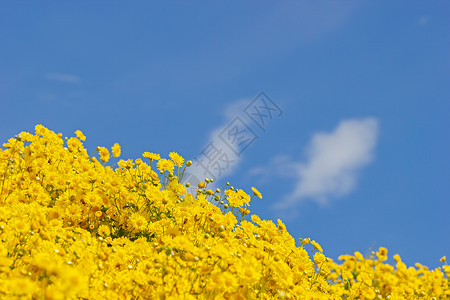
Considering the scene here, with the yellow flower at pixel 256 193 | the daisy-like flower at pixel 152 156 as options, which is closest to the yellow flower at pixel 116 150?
the daisy-like flower at pixel 152 156

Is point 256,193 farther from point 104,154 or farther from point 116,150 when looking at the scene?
point 104,154

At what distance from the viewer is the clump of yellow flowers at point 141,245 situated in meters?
3.12

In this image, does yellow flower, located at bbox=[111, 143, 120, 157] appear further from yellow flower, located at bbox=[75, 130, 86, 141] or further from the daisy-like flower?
the daisy-like flower

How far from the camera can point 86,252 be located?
3.38 metres

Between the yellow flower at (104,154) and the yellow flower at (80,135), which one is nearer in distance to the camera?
the yellow flower at (104,154)

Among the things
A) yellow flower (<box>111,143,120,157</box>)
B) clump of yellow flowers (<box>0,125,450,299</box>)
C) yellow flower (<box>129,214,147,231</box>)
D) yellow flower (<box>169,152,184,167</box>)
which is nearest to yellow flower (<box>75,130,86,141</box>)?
clump of yellow flowers (<box>0,125,450,299</box>)

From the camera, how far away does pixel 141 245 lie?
4.05 m

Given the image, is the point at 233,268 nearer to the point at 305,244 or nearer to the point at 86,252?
the point at 86,252

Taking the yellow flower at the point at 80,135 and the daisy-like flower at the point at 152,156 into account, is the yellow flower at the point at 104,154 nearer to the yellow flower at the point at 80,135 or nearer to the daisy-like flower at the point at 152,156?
the yellow flower at the point at 80,135

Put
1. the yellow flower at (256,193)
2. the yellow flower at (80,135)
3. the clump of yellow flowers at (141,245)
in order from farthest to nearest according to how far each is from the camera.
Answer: the yellow flower at (80,135) → the yellow flower at (256,193) → the clump of yellow flowers at (141,245)

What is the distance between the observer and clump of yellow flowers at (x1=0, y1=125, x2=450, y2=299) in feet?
10.2

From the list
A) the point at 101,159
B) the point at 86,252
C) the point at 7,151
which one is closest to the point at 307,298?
the point at 86,252

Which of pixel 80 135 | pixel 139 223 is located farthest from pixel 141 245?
pixel 80 135

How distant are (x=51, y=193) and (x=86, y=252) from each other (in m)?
2.22
